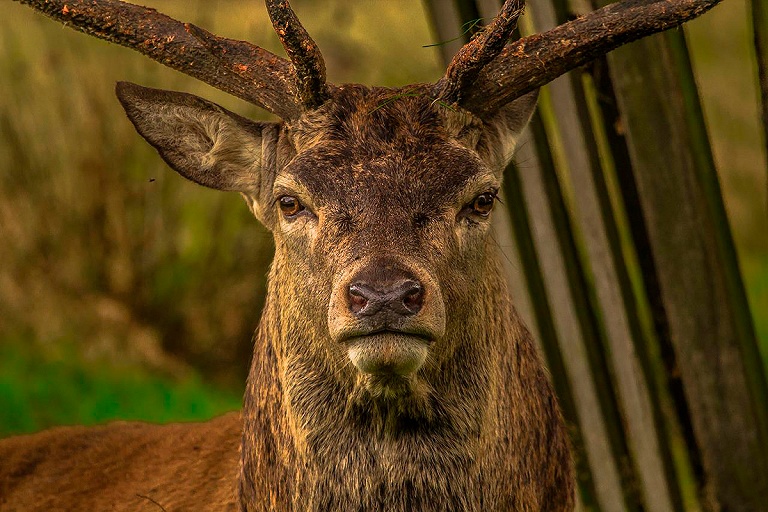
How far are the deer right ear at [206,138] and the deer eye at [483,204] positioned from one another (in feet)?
2.88

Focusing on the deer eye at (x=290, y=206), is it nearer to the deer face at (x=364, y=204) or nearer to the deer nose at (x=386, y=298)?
the deer face at (x=364, y=204)

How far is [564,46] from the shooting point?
4250 mm

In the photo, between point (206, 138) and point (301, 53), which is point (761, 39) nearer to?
point (301, 53)

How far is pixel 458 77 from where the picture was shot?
13.8ft

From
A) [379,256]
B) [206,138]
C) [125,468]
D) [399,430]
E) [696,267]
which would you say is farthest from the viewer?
[696,267]

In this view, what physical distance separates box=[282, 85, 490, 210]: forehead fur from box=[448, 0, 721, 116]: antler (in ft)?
0.46

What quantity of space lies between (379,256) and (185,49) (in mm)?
1261

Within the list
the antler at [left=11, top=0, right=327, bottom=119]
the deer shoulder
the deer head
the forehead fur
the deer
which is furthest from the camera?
the deer shoulder

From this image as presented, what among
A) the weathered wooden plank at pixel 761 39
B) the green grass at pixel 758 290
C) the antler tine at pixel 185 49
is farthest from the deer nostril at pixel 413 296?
the green grass at pixel 758 290

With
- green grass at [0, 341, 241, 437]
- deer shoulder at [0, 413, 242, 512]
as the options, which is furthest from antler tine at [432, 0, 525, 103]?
green grass at [0, 341, 241, 437]

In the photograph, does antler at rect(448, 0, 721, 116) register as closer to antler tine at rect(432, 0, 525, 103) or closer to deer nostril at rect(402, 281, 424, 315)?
antler tine at rect(432, 0, 525, 103)

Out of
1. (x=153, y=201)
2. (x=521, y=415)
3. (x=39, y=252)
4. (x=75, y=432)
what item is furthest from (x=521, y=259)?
(x=39, y=252)

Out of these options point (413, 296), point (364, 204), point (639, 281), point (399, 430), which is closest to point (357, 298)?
point (413, 296)

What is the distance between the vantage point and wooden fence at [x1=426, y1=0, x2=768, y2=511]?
17.9ft
